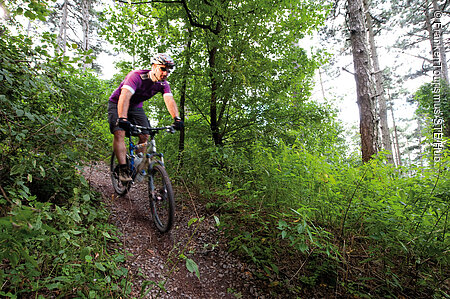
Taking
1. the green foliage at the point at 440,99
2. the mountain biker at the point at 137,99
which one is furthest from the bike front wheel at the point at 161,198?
the green foliage at the point at 440,99

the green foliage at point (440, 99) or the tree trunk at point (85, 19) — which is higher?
the tree trunk at point (85, 19)

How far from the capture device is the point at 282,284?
93.5 inches

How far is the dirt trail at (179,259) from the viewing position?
2.38 metres

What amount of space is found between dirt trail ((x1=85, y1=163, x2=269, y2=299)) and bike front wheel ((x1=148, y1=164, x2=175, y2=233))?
0.20 metres

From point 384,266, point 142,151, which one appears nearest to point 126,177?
point 142,151

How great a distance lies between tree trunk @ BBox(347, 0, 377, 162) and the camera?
5188 millimetres

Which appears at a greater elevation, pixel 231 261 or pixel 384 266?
pixel 384 266

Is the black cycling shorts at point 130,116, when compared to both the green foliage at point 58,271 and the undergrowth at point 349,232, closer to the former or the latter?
the green foliage at point 58,271

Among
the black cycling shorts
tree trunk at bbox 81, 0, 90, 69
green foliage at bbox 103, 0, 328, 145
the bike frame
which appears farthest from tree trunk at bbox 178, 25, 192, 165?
tree trunk at bbox 81, 0, 90, 69

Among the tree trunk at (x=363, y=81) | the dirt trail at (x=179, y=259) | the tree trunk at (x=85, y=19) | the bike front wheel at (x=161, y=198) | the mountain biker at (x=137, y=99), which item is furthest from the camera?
the tree trunk at (x=85, y=19)

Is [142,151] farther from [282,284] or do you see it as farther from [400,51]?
[400,51]

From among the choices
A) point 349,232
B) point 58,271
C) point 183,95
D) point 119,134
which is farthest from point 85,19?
point 349,232

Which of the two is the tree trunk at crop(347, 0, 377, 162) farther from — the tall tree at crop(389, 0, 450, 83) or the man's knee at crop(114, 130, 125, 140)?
the tall tree at crop(389, 0, 450, 83)

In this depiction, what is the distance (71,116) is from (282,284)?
11.1 feet
